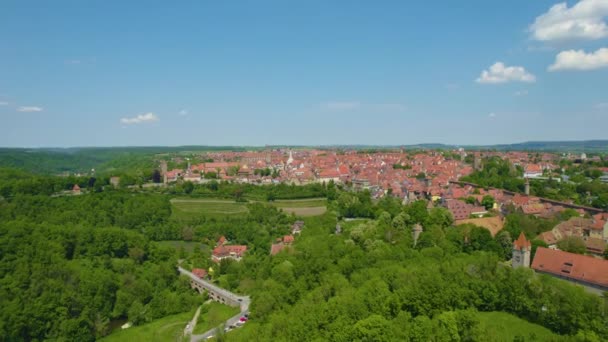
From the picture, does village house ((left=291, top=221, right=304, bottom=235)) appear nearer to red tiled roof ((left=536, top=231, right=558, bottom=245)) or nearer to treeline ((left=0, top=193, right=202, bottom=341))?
treeline ((left=0, top=193, right=202, bottom=341))

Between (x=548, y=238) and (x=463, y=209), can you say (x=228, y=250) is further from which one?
(x=548, y=238)

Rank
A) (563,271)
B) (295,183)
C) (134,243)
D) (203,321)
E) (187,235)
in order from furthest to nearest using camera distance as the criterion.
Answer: (295,183), (187,235), (134,243), (203,321), (563,271)

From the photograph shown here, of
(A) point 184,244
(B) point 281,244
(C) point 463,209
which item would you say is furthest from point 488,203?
(A) point 184,244

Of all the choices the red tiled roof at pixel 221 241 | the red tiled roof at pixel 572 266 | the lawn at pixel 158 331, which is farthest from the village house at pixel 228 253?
the red tiled roof at pixel 572 266

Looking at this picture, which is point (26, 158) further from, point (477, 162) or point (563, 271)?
point (563, 271)

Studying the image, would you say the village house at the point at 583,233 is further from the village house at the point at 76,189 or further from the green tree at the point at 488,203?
the village house at the point at 76,189

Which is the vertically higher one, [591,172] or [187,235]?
[591,172]

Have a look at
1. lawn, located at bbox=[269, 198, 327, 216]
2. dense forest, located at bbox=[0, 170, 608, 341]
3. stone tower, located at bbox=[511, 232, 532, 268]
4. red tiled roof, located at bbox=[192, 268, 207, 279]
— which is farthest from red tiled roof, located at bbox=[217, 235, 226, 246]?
stone tower, located at bbox=[511, 232, 532, 268]

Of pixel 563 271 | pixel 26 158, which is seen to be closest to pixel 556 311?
pixel 563 271
